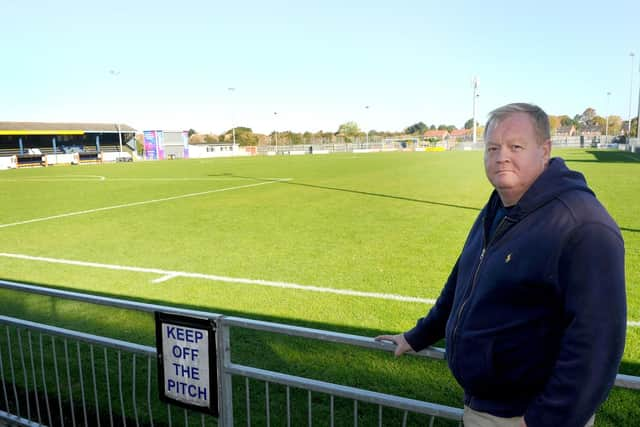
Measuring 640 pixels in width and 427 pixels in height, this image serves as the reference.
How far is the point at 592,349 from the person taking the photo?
1.33 meters

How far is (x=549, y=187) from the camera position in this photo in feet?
4.88

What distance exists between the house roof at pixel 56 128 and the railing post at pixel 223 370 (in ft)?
187

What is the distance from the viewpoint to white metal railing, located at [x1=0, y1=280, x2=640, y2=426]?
6.73ft

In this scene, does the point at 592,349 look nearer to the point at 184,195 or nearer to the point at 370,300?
the point at 370,300

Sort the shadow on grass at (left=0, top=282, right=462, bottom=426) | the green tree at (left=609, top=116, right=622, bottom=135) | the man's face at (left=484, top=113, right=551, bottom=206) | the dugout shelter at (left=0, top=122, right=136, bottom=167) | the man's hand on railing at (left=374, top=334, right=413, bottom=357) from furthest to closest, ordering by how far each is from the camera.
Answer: the green tree at (left=609, top=116, right=622, bottom=135)
the dugout shelter at (left=0, top=122, right=136, bottom=167)
the shadow on grass at (left=0, top=282, right=462, bottom=426)
the man's hand on railing at (left=374, top=334, right=413, bottom=357)
the man's face at (left=484, top=113, right=551, bottom=206)

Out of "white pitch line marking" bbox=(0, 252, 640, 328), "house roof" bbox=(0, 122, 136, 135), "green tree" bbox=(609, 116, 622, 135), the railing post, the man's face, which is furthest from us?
"green tree" bbox=(609, 116, 622, 135)

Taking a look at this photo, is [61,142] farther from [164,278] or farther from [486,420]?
[486,420]

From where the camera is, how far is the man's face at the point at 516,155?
159cm

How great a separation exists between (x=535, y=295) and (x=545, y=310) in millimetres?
55

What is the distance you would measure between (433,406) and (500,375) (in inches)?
17.1

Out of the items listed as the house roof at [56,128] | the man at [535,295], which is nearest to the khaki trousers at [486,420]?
Result: the man at [535,295]

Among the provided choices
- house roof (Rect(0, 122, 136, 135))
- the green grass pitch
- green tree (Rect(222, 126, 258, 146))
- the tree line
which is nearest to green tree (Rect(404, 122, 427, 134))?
the tree line

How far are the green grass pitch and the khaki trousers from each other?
1601mm

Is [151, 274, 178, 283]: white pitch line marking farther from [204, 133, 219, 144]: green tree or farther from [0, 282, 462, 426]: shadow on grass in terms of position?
[204, 133, 219, 144]: green tree
